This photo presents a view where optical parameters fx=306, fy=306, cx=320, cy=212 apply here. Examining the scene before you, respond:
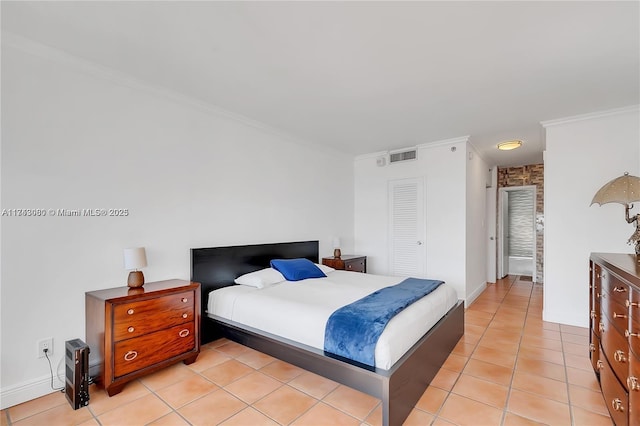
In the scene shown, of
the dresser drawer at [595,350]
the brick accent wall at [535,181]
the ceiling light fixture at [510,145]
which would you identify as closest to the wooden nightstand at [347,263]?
the ceiling light fixture at [510,145]

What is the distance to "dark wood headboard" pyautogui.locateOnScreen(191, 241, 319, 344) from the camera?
3207 mm

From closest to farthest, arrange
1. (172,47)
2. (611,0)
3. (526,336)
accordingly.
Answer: (611,0) → (172,47) → (526,336)

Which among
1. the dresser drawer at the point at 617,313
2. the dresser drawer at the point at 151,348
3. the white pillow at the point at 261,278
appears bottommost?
the dresser drawer at the point at 151,348

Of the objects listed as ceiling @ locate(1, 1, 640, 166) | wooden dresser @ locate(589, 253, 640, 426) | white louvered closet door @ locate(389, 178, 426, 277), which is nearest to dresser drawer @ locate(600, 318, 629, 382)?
wooden dresser @ locate(589, 253, 640, 426)

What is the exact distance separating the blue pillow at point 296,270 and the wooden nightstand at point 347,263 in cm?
88

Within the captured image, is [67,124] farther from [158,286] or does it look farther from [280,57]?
[280,57]

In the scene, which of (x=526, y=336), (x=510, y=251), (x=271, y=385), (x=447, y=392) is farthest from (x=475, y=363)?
(x=510, y=251)

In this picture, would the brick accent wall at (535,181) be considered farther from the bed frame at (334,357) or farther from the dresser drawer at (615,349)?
the dresser drawer at (615,349)

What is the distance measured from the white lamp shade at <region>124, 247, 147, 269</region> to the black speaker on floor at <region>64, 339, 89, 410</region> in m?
0.64

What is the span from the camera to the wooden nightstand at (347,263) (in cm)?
477

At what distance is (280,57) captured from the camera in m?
2.40

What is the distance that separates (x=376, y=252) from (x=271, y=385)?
11.5ft

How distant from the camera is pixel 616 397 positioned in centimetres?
173

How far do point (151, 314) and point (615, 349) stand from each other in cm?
316
